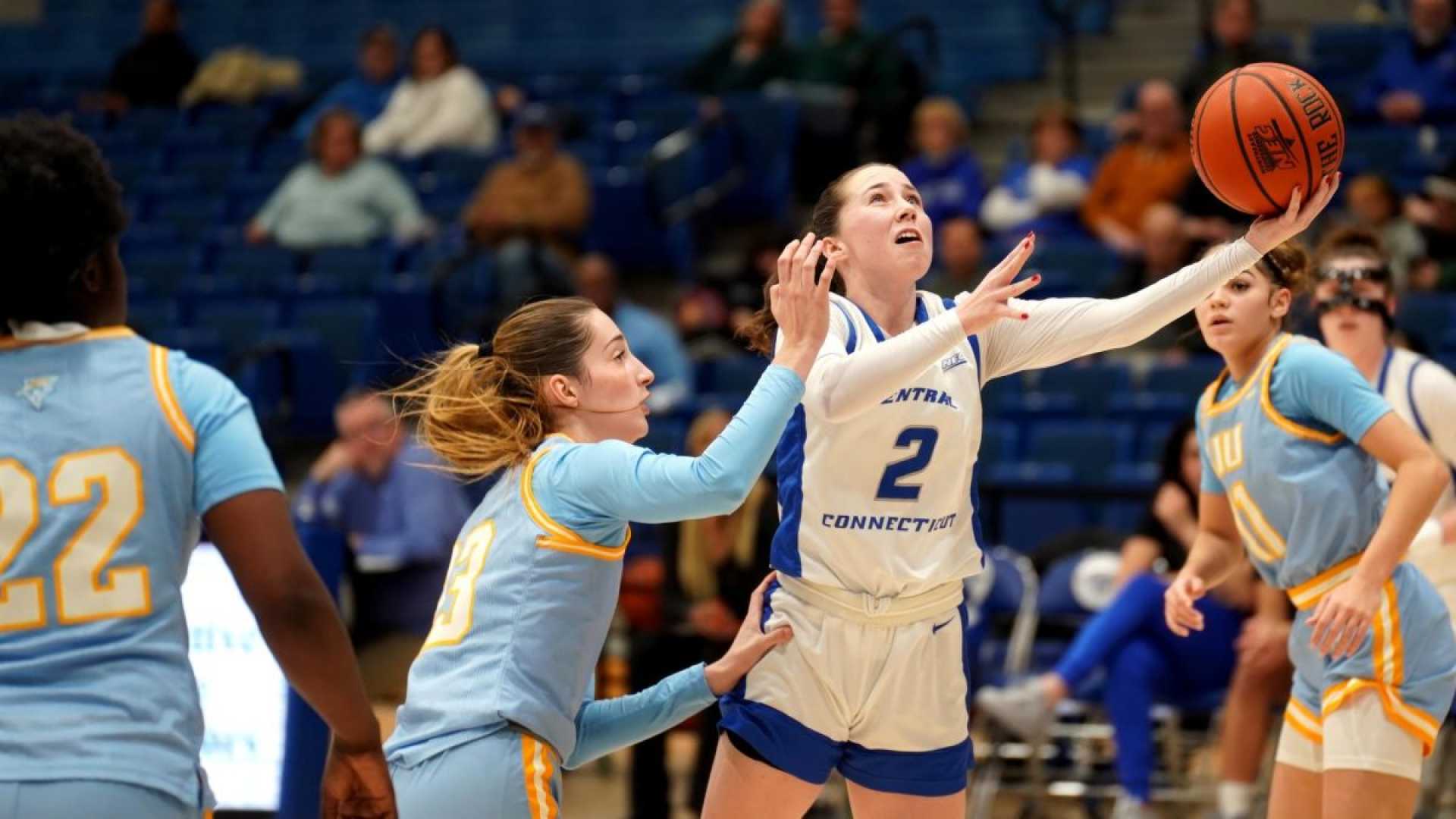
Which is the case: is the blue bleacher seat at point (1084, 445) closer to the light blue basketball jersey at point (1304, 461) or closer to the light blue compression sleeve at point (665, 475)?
the light blue basketball jersey at point (1304, 461)

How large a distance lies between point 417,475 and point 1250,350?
437 cm

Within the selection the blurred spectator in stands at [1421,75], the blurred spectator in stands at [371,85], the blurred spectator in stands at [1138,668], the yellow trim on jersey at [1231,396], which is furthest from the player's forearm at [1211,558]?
the blurred spectator in stands at [371,85]

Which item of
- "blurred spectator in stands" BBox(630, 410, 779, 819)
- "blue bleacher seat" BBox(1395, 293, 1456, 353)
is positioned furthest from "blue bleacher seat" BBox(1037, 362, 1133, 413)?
"blurred spectator in stands" BBox(630, 410, 779, 819)

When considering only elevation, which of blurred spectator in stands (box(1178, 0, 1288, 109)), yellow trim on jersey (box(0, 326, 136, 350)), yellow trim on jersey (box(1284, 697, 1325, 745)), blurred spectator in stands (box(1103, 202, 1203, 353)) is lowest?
yellow trim on jersey (box(1284, 697, 1325, 745))

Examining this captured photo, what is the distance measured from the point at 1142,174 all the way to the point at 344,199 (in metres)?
4.76

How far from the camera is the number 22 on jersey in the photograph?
2535 millimetres

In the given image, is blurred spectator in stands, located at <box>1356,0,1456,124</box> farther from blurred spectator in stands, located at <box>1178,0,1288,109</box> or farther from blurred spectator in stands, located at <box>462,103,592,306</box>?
blurred spectator in stands, located at <box>462,103,592,306</box>

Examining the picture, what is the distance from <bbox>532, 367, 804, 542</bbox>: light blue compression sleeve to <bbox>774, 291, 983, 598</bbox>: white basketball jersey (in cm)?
46

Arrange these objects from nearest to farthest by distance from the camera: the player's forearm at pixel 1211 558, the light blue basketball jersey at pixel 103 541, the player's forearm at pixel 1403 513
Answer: the light blue basketball jersey at pixel 103 541 < the player's forearm at pixel 1403 513 < the player's forearm at pixel 1211 558

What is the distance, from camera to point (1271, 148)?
355 centimetres

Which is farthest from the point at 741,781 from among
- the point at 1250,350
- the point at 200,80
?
the point at 200,80

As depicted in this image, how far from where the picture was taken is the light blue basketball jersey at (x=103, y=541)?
251 centimetres

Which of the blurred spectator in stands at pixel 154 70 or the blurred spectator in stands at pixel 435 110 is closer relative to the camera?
the blurred spectator in stands at pixel 435 110

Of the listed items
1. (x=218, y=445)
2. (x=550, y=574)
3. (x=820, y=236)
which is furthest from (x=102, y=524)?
(x=820, y=236)
